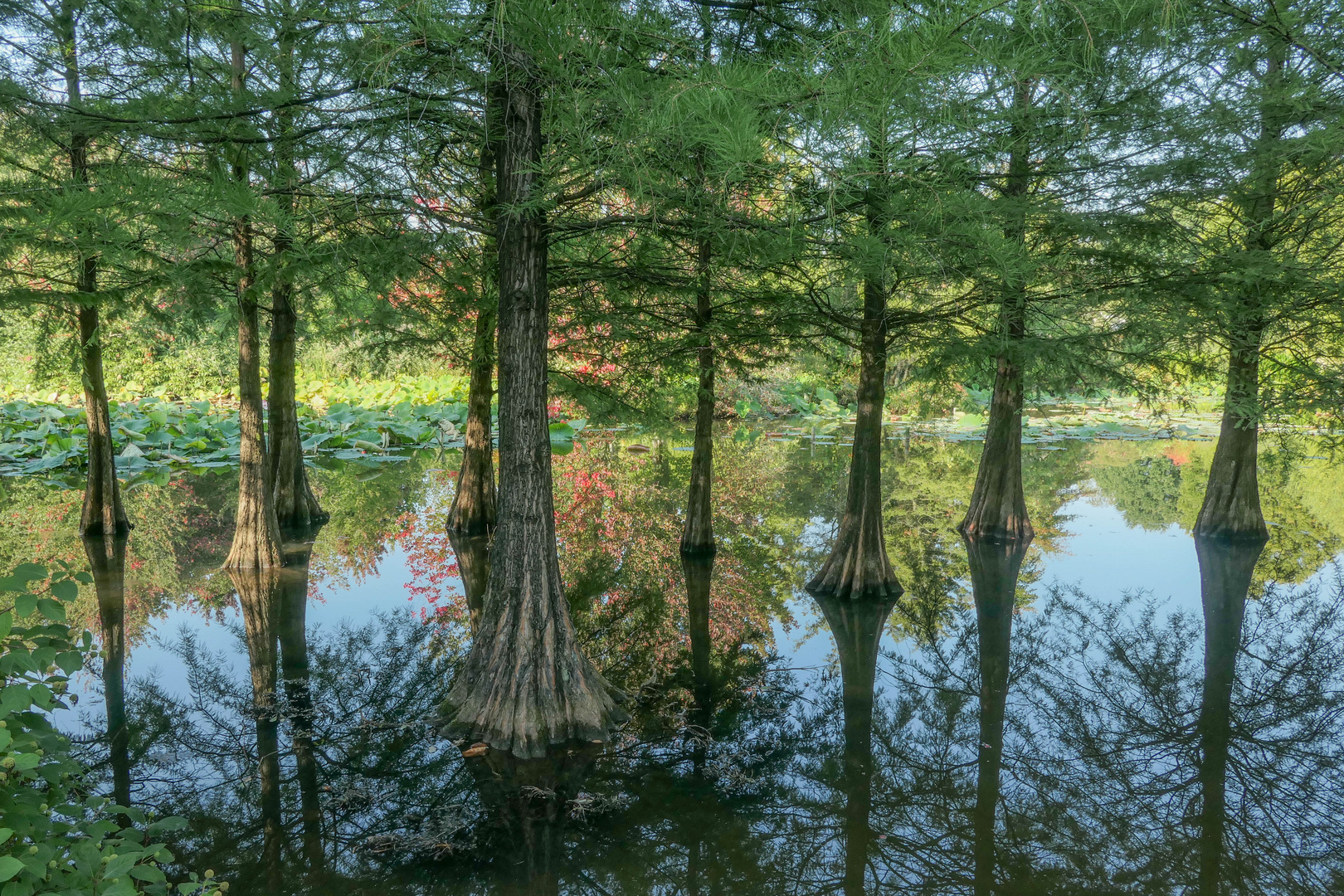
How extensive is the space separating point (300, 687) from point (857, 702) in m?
4.87

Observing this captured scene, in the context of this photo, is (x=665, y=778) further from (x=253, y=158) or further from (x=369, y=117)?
(x=253, y=158)

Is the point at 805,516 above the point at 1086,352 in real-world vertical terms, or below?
below

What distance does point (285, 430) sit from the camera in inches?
484

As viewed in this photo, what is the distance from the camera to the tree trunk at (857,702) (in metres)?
4.88

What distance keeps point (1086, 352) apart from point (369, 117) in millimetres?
8141

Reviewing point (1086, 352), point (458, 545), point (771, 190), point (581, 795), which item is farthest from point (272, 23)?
point (1086, 352)

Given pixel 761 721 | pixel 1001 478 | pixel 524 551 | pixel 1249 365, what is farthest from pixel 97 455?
pixel 1249 365

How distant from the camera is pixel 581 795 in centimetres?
536

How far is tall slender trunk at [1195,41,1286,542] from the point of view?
838 cm

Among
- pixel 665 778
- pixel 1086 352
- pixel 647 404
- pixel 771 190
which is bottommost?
pixel 665 778

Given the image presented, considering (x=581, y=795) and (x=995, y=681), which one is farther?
(x=995, y=681)

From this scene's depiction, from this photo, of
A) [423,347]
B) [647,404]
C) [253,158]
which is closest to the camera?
[253,158]

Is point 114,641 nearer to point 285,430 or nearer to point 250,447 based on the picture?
point 250,447

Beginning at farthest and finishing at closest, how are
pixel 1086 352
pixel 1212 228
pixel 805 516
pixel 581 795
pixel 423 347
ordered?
1. pixel 805 516
2. pixel 423 347
3. pixel 1212 228
4. pixel 1086 352
5. pixel 581 795
